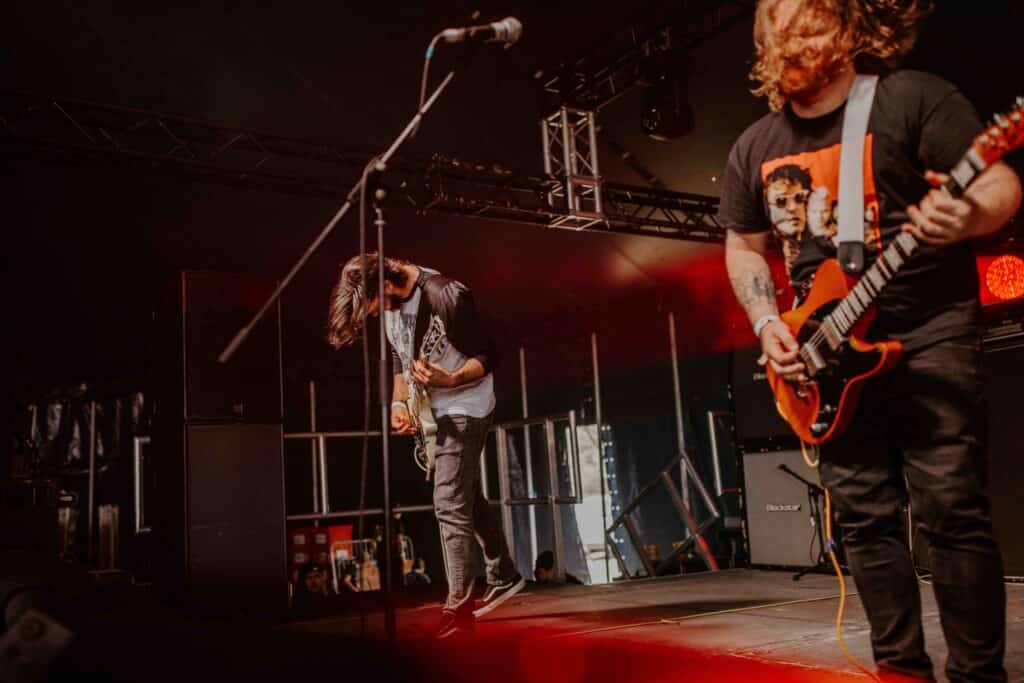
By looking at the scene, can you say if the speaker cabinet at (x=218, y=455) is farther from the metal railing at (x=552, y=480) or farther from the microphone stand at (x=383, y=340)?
the microphone stand at (x=383, y=340)

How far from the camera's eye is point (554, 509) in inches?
276

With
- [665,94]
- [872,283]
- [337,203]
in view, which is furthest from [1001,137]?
[337,203]

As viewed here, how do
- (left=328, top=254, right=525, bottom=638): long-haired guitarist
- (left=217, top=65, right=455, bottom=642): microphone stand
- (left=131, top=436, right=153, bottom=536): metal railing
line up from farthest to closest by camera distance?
(left=131, top=436, right=153, bottom=536): metal railing < (left=328, top=254, right=525, bottom=638): long-haired guitarist < (left=217, top=65, right=455, bottom=642): microphone stand

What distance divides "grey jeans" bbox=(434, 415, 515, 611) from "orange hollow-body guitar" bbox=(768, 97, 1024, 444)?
1.91 metres

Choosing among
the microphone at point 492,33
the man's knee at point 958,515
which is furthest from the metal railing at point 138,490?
the man's knee at point 958,515

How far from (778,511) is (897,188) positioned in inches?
197

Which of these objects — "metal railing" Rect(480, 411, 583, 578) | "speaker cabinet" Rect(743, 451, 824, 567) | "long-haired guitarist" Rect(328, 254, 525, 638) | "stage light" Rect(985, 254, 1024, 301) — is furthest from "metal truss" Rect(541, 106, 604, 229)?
"long-haired guitarist" Rect(328, 254, 525, 638)

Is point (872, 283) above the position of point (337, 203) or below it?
below

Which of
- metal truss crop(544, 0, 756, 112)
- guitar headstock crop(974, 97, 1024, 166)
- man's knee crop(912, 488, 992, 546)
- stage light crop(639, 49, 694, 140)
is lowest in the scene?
man's knee crop(912, 488, 992, 546)

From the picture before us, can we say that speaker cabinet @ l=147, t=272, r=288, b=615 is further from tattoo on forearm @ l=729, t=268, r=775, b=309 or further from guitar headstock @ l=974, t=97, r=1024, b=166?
guitar headstock @ l=974, t=97, r=1024, b=166

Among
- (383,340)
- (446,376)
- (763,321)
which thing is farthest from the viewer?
(446,376)

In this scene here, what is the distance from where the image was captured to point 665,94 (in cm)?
666

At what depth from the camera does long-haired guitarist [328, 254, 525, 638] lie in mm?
3600

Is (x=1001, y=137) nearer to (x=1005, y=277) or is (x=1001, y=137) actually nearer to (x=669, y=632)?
(x=669, y=632)
